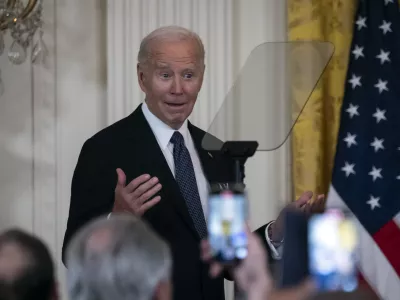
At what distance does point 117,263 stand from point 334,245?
366mm

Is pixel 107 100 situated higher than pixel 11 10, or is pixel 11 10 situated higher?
pixel 11 10

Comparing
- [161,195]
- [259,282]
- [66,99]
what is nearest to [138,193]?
[161,195]

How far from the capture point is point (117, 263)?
1.44 m

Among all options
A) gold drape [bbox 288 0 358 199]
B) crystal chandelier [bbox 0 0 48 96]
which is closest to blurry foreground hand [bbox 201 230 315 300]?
crystal chandelier [bbox 0 0 48 96]

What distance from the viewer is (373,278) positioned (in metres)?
3.81

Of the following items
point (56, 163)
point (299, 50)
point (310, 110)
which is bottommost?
point (56, 163)

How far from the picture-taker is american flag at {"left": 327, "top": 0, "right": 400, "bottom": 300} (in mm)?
3848

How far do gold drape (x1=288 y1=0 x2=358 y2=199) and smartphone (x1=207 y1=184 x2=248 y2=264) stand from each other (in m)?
2.17

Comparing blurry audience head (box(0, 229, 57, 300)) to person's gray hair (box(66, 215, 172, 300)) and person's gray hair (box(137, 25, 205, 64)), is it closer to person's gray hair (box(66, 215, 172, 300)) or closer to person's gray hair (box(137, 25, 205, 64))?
person's gray hair (box(66, 215, 172, 300))

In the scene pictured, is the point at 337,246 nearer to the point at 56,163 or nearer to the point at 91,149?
the point at 91,149

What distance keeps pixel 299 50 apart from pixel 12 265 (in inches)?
60.6

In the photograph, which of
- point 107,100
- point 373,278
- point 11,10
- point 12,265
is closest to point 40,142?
point 107,100

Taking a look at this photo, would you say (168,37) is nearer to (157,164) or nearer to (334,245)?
(157,164)

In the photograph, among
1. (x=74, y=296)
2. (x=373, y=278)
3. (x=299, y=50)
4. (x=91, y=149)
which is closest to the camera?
(x=74, y=296)
